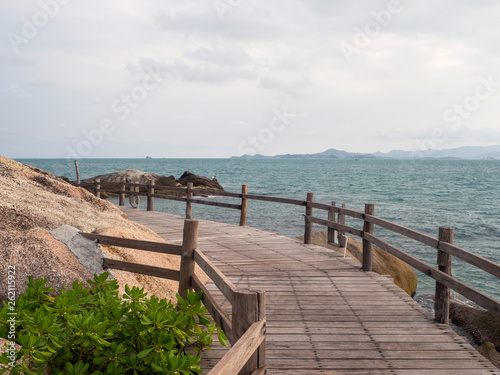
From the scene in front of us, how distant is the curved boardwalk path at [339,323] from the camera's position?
142 inches

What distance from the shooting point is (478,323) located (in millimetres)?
8500

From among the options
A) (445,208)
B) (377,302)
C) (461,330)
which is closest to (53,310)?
(377,302)

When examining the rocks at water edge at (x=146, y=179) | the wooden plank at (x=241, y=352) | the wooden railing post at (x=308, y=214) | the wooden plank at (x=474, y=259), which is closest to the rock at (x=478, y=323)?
the wooden railing post at (x=308, y=214)

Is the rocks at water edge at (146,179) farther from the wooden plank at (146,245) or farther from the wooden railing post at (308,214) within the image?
the wooden plank at (146,245)

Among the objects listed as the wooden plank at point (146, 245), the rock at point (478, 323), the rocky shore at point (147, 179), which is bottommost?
the rock at point (478, 323)

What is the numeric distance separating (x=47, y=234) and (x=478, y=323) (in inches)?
330

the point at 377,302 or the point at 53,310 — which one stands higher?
the point at 53,310

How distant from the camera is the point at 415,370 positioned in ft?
11.5

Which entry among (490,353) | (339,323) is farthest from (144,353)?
(490,353)

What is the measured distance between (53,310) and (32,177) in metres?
4.55

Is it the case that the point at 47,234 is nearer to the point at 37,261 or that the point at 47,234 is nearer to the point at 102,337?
the point at 37,261

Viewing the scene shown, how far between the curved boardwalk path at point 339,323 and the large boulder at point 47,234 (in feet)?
3.80

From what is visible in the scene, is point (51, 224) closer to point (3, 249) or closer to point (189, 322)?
point (3, 249)

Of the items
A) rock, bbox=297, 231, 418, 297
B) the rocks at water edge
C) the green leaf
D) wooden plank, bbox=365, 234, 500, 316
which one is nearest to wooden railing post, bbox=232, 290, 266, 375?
the green leaf
